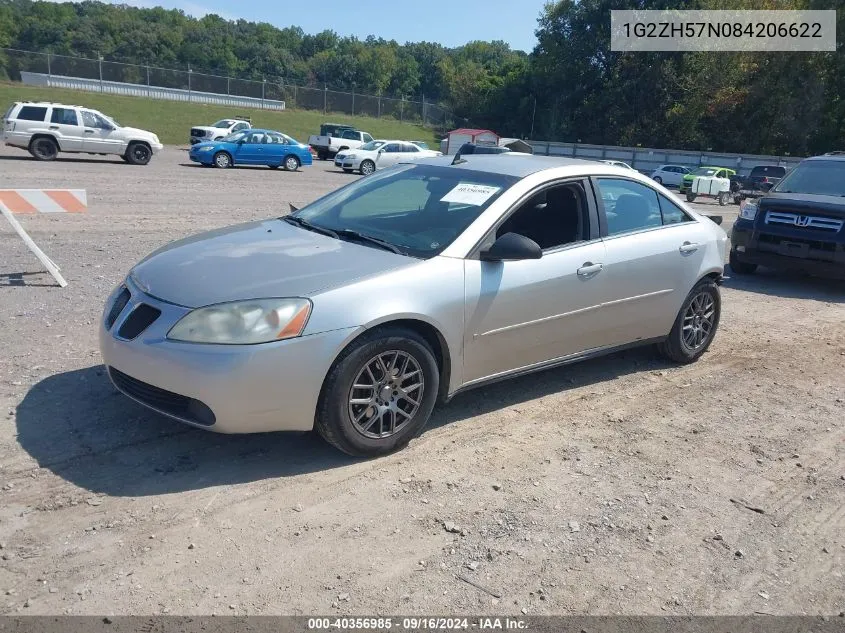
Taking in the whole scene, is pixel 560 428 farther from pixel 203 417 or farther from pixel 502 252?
pixel 203 417

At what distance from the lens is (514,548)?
11.4ft

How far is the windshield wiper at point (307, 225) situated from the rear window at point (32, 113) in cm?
2074

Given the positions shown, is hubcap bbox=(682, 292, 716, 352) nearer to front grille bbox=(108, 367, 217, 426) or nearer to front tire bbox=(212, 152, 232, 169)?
front grille bbox=(108, 367, 217, 426)

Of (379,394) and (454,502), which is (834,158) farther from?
(454,502)

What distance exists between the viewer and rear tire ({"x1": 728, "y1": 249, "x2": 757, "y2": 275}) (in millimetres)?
11000

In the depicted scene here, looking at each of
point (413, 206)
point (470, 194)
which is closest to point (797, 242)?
point (470, 194)

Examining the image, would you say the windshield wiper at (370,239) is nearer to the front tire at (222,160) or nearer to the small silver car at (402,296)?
the small silver car at (402,296)

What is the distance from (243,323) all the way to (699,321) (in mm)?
4080

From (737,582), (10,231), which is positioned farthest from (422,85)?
(737,582)

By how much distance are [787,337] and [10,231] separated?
952cm

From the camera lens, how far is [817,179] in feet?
35.2

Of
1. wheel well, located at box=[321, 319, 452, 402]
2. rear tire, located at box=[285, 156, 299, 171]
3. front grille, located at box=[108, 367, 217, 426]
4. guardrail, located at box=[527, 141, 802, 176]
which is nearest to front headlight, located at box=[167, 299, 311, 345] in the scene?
front grille, located at box=[108, 367, 217, 426]

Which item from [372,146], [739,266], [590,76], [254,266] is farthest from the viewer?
[590,76]

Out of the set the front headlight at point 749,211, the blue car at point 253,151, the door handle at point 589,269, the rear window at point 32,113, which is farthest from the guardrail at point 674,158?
the door handle at point 589,269
